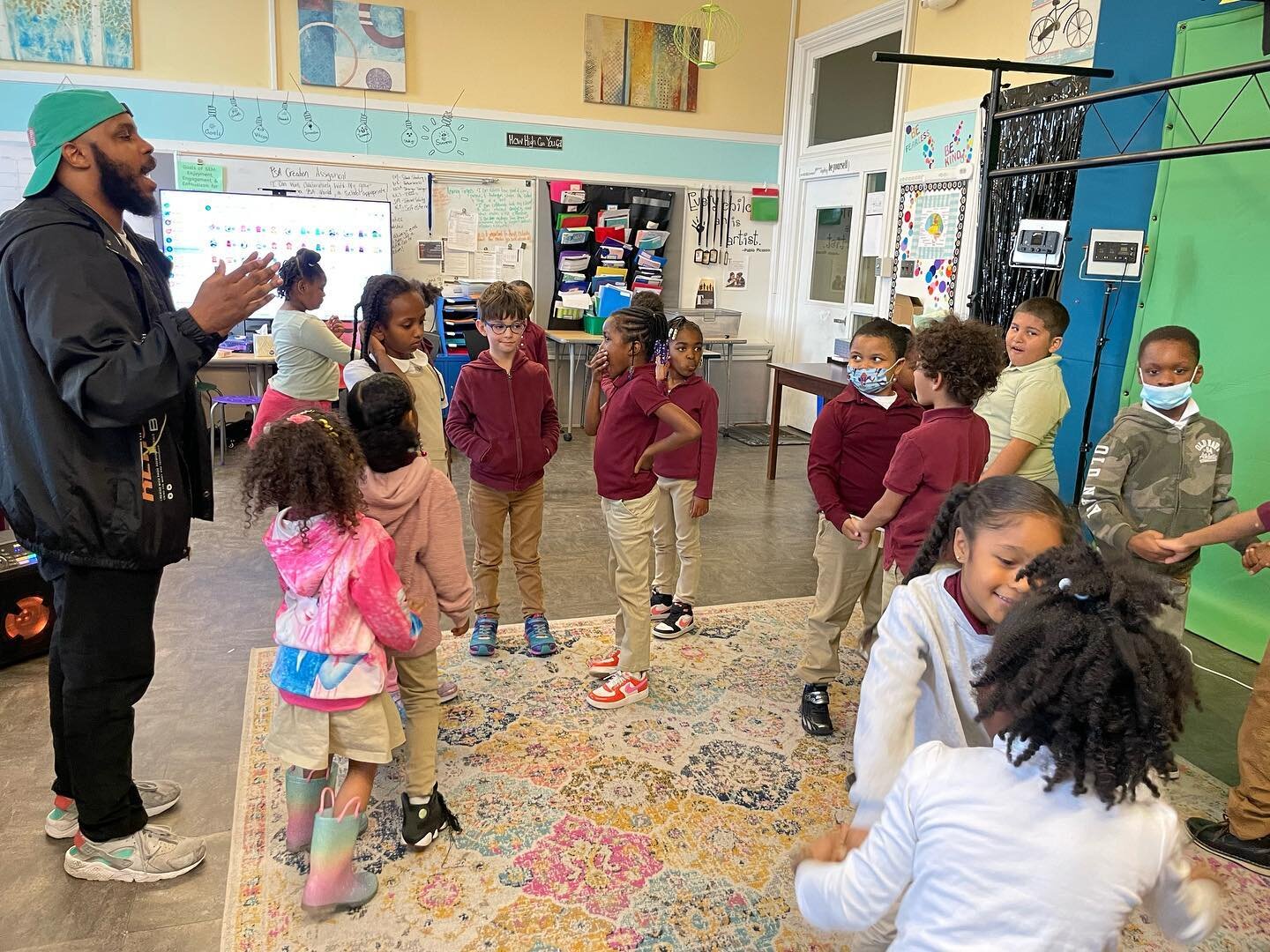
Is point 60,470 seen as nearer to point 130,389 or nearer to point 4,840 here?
point 130,389

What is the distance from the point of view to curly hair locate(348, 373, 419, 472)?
1913 mm

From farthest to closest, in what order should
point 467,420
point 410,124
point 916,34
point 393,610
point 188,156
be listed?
point 410,124
point 188,156
point 916,34
point 467,420
point 393,610

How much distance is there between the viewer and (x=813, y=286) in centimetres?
712

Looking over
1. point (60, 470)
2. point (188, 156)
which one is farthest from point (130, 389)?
point (188, 156)

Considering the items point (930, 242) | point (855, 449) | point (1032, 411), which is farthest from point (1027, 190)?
point (855, 449)

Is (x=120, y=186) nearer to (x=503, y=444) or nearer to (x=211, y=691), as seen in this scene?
(x=503, y=444)

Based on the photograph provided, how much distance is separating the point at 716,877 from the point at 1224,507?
67.6 inches

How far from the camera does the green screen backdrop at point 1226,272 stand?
3.28 metres

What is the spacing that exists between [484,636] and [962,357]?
71.0 inches

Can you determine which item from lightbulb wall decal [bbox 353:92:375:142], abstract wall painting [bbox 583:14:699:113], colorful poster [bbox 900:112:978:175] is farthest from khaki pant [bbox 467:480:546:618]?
abstract wall painting [bbox 583:14:699:113]

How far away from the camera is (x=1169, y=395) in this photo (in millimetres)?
2354

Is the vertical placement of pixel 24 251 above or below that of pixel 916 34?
below

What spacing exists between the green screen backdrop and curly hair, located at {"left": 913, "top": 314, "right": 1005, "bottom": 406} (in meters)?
1.83

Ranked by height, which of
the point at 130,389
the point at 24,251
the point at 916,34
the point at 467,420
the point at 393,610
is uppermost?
the point at 916,34
